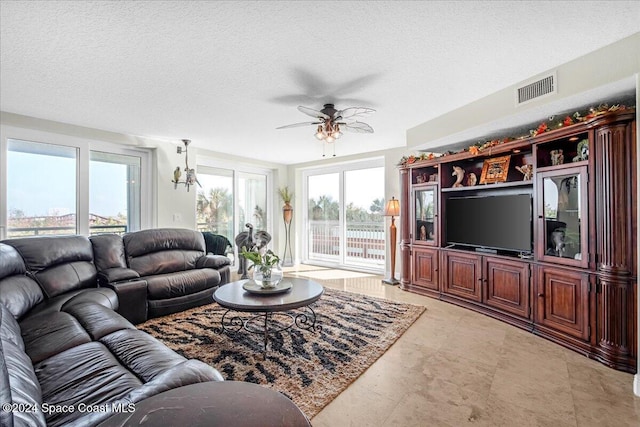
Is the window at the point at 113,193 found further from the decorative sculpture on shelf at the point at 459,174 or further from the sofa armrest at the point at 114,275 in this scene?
the decorative sculpture on shelf at the point at 459,174

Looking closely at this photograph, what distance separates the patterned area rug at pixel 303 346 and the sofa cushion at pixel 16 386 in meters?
1.21

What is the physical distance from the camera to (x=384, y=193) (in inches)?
229

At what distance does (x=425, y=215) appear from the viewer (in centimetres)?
460

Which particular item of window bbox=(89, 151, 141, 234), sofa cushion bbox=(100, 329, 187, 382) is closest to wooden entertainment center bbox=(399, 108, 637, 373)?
sofa cushion bbox=(100, 329, 187, 382)

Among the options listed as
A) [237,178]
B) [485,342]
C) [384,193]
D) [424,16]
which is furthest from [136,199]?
[485,342]

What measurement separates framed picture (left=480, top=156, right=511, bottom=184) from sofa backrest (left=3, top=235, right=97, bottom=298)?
4.63 metres

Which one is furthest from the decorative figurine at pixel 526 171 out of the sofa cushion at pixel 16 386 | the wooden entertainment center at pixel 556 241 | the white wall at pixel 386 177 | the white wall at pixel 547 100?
the sofa cushion at pixel 16 386

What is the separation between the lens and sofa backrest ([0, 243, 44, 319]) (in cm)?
232

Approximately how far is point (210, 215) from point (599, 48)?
5.73 metres

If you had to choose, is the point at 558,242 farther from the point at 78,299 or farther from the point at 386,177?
the point at 78,299

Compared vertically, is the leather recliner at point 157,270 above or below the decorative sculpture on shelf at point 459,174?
below

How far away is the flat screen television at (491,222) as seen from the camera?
3.41 m

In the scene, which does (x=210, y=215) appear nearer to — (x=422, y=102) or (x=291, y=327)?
(x=291, y=327)

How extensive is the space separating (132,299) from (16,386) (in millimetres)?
2397
